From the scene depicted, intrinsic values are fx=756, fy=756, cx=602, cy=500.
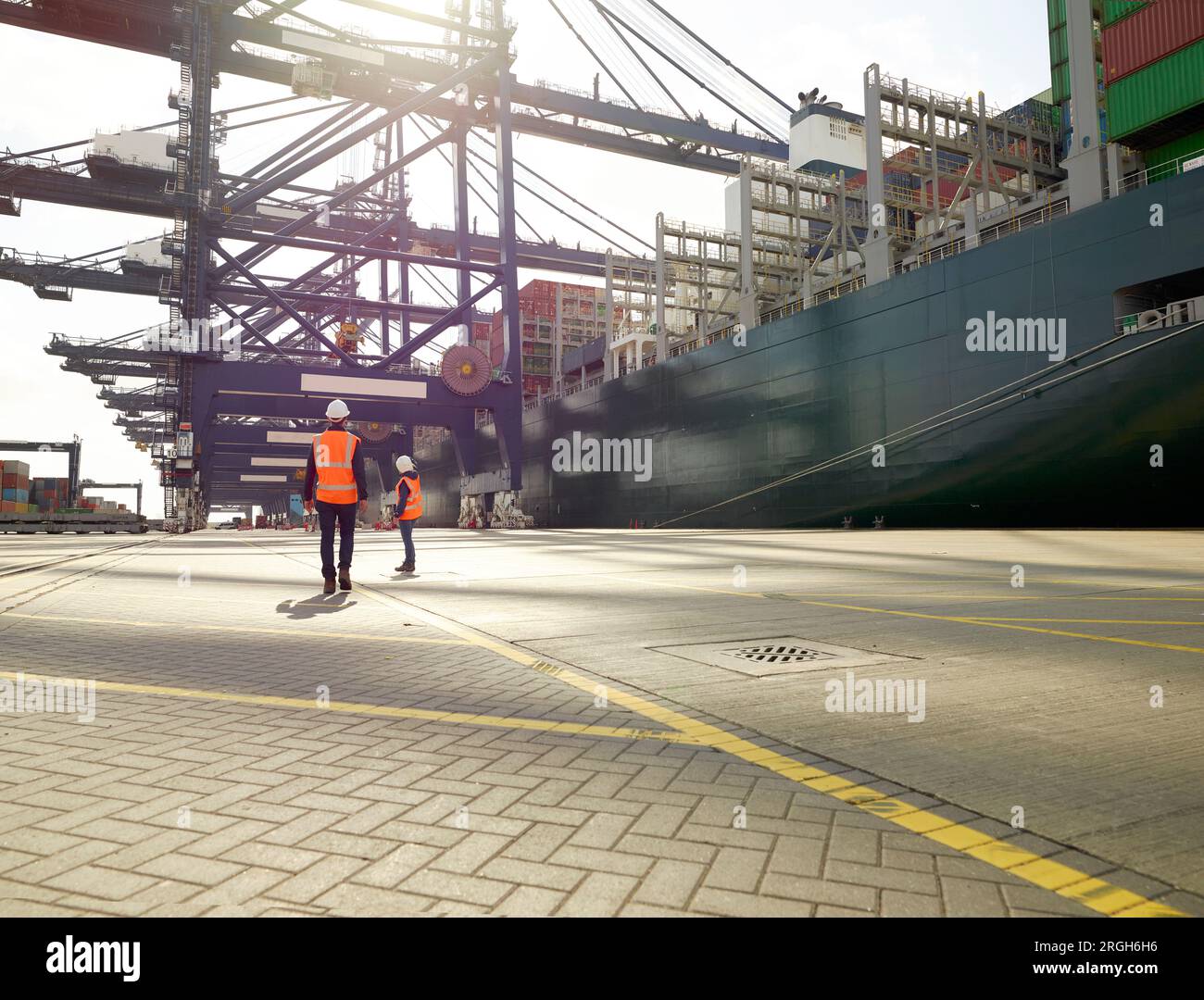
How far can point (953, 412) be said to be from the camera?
1989 cm

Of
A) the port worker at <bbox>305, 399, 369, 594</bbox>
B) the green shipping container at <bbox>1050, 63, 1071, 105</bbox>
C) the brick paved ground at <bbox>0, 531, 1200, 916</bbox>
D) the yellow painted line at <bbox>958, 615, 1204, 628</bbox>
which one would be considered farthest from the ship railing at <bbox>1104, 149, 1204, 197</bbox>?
the brick paved ground at <bbox>0, 531, 1200, 916</bbox>

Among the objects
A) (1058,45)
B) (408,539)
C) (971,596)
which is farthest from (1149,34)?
(408,539)

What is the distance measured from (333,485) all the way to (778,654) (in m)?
5.61

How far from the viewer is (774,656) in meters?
4.71

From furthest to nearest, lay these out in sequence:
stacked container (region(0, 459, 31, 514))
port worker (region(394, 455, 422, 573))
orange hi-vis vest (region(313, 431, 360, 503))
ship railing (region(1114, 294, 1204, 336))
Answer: stacked container (region(0, 459, 31, 514)) < ship railing (region(1114, 294, 1204, 336)) < port worker (region(394, 455, 422, 573)) < orange hi-vis vest (region(313, 431, 360, 503))

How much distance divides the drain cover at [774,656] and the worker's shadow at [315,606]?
352 cm

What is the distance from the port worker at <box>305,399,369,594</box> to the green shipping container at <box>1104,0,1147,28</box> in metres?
21.0

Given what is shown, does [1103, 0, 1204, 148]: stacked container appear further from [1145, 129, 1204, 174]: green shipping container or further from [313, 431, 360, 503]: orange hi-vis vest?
[313, 431, 360, 503]: orange hi-vis vest

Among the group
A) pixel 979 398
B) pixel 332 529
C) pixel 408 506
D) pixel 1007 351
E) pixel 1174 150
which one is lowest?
pixel 332 529

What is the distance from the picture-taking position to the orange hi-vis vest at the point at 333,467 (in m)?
8.38

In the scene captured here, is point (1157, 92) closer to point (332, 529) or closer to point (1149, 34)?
point (1149, 34)

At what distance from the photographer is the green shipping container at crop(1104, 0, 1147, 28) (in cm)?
1794

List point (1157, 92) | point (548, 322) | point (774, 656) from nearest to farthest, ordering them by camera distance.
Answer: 1. point (774, 656)
2. point (1157, 92)
3. point (548, 322)

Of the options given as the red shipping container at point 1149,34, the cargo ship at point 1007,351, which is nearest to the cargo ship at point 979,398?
the cargo ship at point 1007,351
